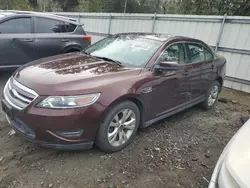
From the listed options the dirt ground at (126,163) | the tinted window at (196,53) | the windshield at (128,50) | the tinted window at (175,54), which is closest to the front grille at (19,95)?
the dirt ground at (126,163)

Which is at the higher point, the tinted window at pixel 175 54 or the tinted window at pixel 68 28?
the tinted window at pixel 175 54

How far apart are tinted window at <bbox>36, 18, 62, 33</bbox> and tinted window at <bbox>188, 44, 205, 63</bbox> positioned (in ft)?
12.2

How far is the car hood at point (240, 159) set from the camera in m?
1.67

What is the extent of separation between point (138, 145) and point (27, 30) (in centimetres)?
420

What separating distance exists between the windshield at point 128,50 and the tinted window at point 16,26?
247 centimetres

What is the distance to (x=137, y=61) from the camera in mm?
3645

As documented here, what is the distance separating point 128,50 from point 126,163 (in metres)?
1.76

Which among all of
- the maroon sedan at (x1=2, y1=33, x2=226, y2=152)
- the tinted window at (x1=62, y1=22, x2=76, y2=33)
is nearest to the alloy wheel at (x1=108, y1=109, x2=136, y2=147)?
the maroon sedan at (x1=2, y1=33, x2=226, y2=152)

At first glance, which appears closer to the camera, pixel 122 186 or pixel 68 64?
pixel 122 186

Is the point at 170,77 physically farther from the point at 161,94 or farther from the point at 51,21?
the point at 51,21

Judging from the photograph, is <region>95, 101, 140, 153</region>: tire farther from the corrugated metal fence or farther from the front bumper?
the corrugated metal fence

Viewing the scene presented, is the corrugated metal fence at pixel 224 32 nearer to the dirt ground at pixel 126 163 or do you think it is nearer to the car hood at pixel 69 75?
the dirt ground at pixel 126 163

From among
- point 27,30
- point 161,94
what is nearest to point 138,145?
point 161,94

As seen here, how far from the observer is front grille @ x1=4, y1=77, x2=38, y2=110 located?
2.78 m
